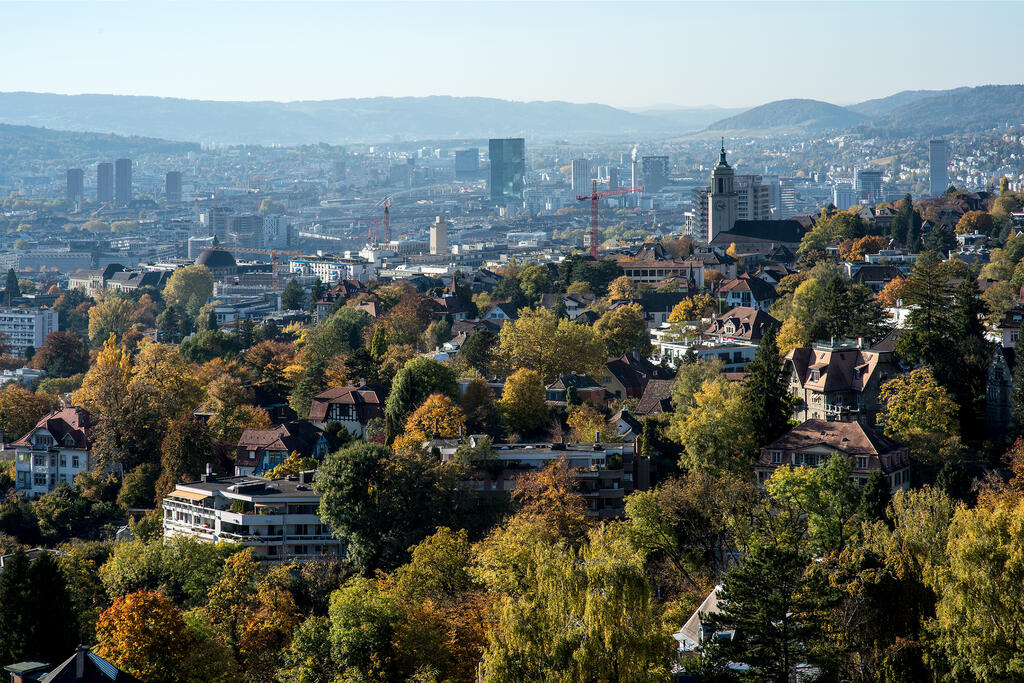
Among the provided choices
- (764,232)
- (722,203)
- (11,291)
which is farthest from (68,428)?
(11,291)

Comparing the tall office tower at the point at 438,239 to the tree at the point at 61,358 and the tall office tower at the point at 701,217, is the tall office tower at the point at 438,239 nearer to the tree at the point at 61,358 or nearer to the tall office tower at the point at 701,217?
the tall office tower at the point at 701,217

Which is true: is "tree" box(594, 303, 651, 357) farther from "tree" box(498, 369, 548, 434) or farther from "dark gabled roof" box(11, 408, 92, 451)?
"dark gabled roof" box(11, 408, 92, 451)

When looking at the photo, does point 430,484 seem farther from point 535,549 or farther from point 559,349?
point 559,349

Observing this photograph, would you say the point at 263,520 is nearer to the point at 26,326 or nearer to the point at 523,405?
the point at 523,405

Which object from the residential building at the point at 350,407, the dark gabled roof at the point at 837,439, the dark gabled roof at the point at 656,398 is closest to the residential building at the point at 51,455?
the residential building at the point at 350,407

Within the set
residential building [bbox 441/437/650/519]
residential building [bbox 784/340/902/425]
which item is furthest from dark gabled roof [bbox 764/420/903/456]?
residential building [bbox 441/437/650/519]

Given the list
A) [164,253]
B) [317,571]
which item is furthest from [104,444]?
[164,253]
